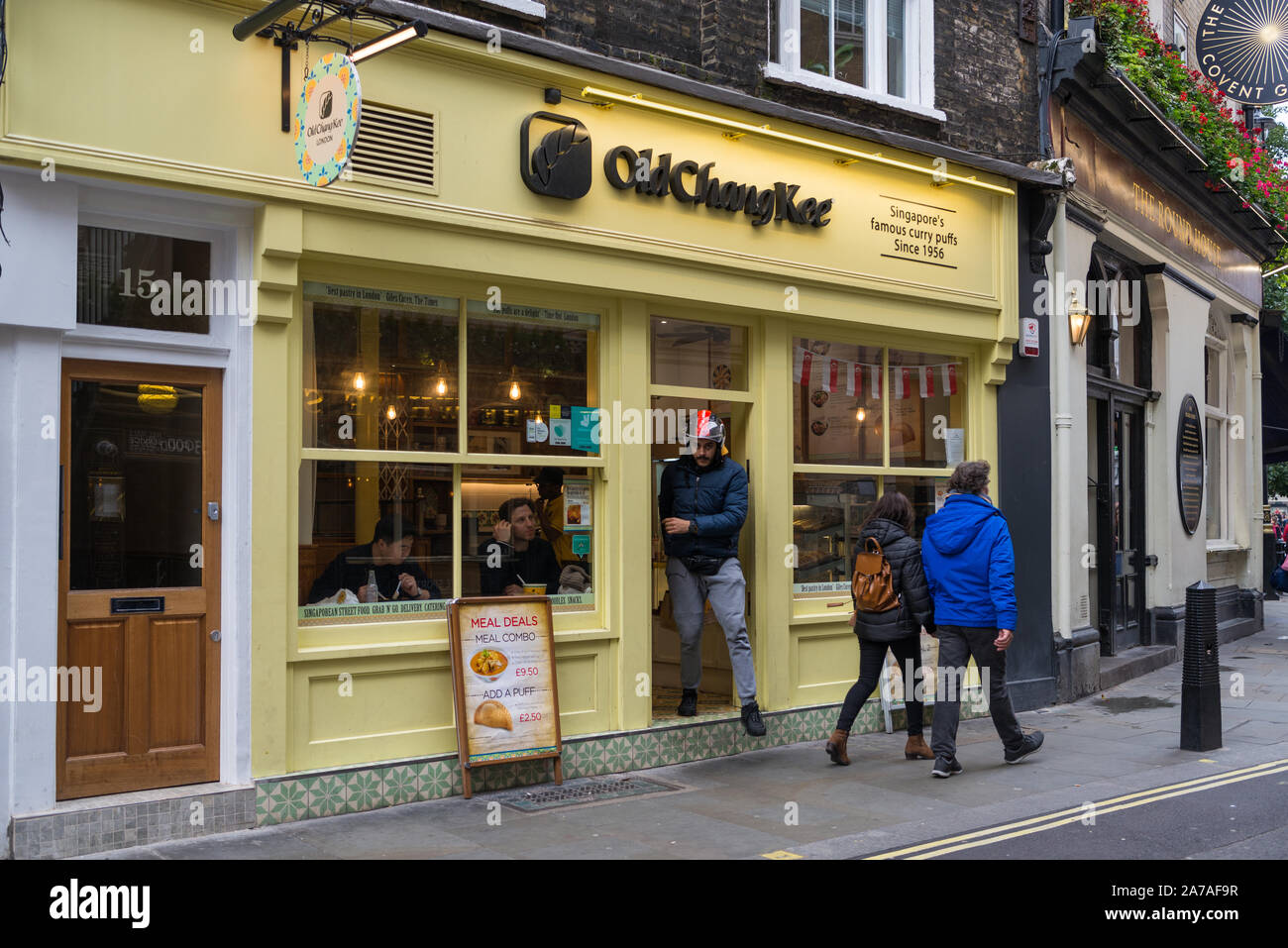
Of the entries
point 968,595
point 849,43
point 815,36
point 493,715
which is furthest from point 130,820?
point 849,43

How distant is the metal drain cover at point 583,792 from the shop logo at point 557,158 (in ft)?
12.7

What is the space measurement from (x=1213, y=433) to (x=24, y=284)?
17286 mm

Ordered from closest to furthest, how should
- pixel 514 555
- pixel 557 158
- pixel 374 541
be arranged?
pixel 374 541
pixel 557 158
pixel 514 555

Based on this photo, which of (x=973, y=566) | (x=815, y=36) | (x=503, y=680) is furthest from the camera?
(x=815, y=36)

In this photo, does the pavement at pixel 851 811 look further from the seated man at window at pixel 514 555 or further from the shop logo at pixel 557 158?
the shop logo at pixel 557 158

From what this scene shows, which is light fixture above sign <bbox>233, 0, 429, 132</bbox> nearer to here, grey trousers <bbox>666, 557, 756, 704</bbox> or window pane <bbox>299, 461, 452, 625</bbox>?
window pane <bbox>299, 461, 452, 625</bbox>

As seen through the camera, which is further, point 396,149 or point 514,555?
point 514,555

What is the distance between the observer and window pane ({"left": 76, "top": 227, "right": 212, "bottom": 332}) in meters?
6.64

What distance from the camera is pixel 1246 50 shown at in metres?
15.2

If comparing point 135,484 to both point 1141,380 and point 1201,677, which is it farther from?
point 1141,380

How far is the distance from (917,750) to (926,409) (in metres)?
3.43

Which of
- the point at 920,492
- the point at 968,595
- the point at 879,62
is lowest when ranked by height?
the point at 968,595

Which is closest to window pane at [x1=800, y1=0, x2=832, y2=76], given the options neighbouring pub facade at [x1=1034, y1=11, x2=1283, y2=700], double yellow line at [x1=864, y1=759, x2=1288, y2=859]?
neighbouring pub facade at [x1=1034, y1=11, x2=1283, y2=700]

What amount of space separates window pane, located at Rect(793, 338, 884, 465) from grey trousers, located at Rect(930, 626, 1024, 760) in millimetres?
2134
